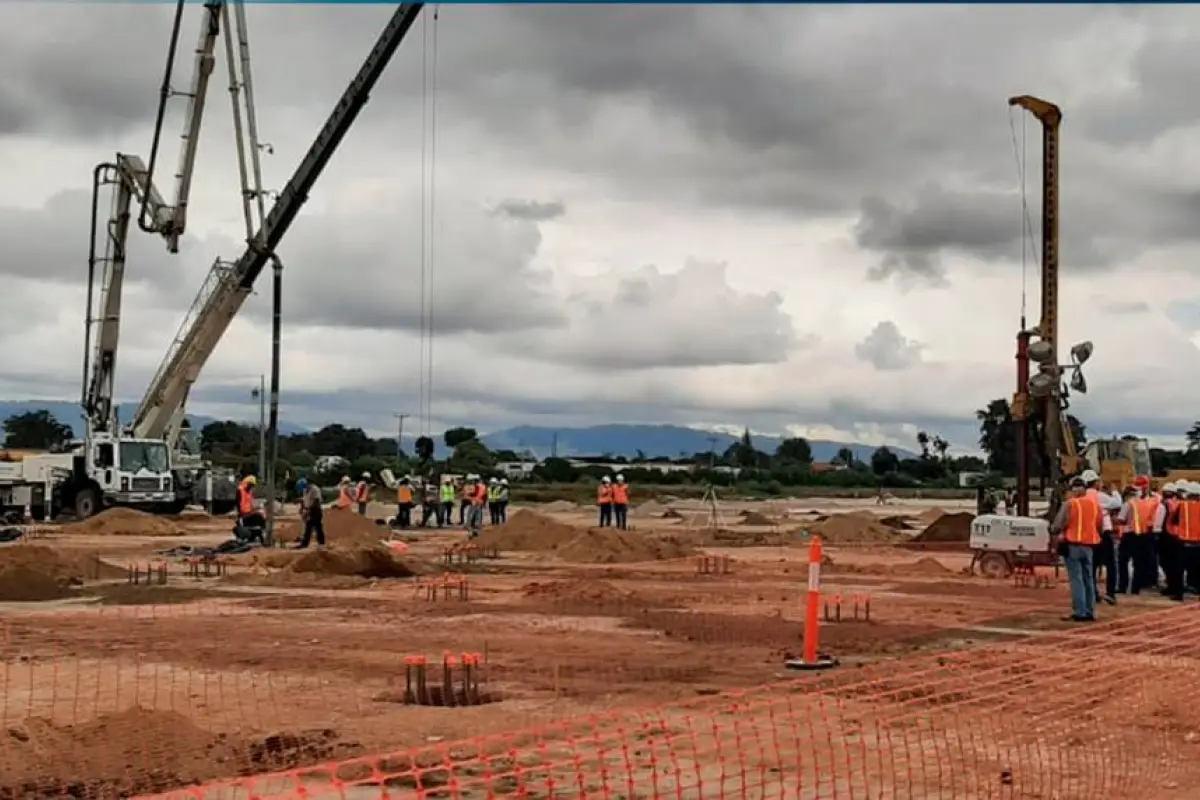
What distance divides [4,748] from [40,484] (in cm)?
3917

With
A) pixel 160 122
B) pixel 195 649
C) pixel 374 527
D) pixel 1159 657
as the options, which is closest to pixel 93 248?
pixel 160 122

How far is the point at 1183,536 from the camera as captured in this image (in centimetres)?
2122

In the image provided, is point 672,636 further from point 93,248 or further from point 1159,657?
point 93,248

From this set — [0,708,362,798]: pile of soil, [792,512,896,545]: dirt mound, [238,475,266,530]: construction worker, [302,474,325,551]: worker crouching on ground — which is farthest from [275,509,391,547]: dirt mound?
[0,708,362,798]: pile of soil

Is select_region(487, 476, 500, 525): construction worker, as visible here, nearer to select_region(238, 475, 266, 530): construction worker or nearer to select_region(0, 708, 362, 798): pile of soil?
select_region(238, 475, 266, 530): construction worker

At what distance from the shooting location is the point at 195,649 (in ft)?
48.1

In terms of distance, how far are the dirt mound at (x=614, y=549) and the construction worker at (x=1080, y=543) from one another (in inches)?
562

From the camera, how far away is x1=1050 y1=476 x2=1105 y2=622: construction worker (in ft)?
57.6

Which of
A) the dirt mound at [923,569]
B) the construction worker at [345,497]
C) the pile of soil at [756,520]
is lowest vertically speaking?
the dirt mound at [923,569]

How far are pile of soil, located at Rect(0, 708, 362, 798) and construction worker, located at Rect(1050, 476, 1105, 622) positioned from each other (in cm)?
1094

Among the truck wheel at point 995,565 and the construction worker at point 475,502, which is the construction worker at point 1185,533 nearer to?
the truck wheel at point 995,565

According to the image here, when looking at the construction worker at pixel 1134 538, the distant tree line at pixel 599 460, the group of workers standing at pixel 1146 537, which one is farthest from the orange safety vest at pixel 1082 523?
the distant tree line at pixel 599 460

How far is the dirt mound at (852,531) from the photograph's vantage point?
41312 millimetres

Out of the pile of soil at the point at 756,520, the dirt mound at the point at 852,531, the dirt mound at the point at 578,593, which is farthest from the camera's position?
the pile of soil at the point at 756,520
